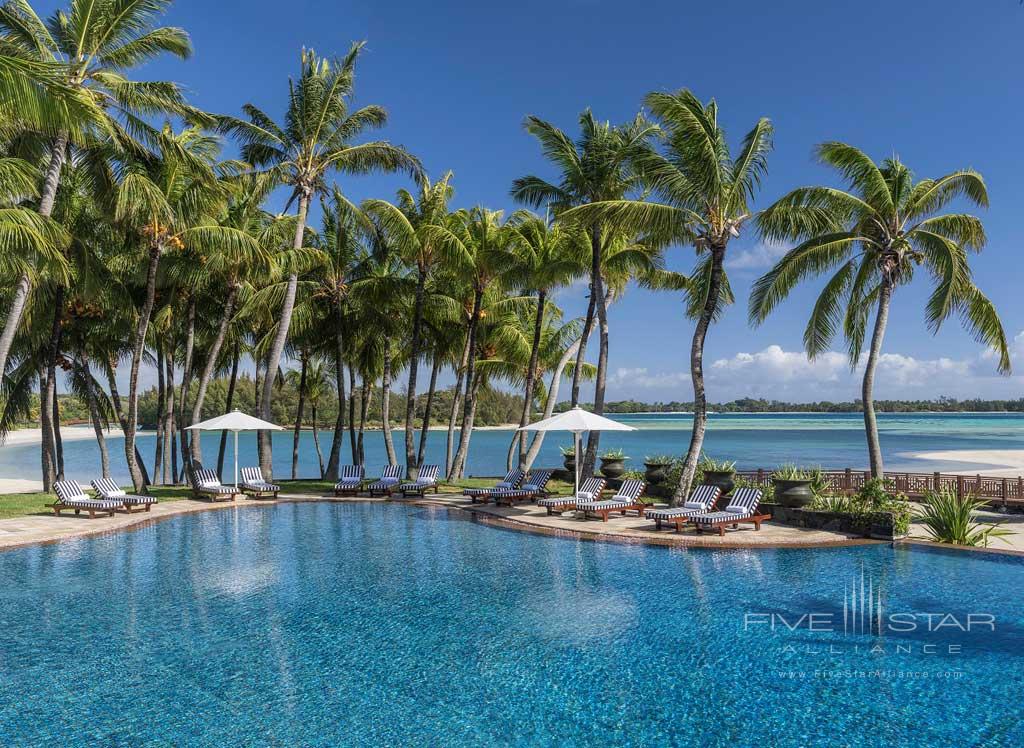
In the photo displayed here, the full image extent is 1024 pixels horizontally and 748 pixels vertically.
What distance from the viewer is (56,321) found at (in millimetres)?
18172

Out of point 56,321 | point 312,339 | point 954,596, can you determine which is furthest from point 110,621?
point 312,339

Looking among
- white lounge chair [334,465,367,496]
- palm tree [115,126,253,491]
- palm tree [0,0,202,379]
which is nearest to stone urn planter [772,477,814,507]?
white lounge chair [334,465,367,496]

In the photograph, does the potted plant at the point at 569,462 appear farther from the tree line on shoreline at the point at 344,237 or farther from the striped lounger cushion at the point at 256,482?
the striped lounger cushion at the point at 256,482

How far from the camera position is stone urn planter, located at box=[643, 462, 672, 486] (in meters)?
18.3

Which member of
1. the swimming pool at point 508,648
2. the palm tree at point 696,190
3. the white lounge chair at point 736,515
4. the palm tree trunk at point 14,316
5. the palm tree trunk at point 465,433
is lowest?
the swimming pool at point 508,648

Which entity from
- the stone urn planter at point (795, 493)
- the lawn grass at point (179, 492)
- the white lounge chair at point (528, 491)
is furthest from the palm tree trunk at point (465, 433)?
the stone urn planter at point (795, 493)

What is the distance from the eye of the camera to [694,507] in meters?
14.3

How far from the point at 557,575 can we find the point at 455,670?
4.01m

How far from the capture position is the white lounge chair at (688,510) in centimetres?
1346

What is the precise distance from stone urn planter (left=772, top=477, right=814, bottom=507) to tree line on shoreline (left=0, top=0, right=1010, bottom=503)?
7.31 feet

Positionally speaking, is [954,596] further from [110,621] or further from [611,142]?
[611,142]

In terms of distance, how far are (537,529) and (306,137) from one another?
1479cm

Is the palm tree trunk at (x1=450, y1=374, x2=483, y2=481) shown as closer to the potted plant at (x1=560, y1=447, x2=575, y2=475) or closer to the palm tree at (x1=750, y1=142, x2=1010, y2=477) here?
the potted plant at (x1=560, y1=447, x2=575, y2=475)

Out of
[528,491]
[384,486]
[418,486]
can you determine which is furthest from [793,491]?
[384,486]
